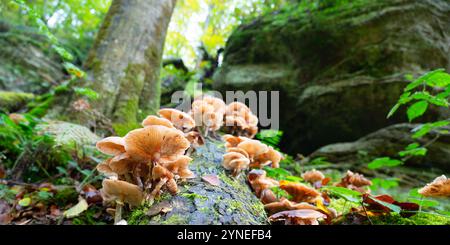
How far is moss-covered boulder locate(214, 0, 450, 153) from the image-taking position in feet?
19.8

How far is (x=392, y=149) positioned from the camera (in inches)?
218

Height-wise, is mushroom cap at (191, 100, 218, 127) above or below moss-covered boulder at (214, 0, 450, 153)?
below

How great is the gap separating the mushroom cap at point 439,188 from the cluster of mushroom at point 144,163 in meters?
1.62

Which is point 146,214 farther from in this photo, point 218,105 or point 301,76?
point 301,76

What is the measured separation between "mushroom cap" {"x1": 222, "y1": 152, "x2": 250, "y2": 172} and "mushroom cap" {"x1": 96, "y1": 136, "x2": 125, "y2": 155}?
94cm

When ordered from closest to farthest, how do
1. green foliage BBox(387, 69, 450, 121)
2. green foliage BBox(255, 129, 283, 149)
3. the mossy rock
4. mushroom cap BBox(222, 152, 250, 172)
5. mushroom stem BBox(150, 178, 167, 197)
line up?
mushroom stem BBox(150, 178, 167, 197) → green foliage BBox(387, 69, 450, 121) → mushroom cap BBox(222, 152, 250, 172) → the mossy rock → green foliage BBox(255, 129, 283, 149)

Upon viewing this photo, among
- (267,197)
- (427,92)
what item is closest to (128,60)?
(267,197)

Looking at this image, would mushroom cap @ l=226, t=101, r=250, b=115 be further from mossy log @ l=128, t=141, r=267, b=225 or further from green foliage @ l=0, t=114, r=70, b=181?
green foliage @ l=0, t=114, r=70, b=181

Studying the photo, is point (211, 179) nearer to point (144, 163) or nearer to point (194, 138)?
point (144, 163)

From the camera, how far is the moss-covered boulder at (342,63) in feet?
19.8

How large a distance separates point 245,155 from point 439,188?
1.44 metres

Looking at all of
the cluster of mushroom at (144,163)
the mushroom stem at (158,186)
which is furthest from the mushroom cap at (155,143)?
the mushroom stem at (158,186)

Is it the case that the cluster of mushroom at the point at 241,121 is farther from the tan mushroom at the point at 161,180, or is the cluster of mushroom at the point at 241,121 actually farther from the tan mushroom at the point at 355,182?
the tan mushroom at the point at 161,180

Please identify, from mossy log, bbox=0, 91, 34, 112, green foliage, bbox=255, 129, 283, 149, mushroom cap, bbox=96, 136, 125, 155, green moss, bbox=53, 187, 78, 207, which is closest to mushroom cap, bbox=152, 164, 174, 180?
mushroom cap, bbox=96, 136, 125, 155
